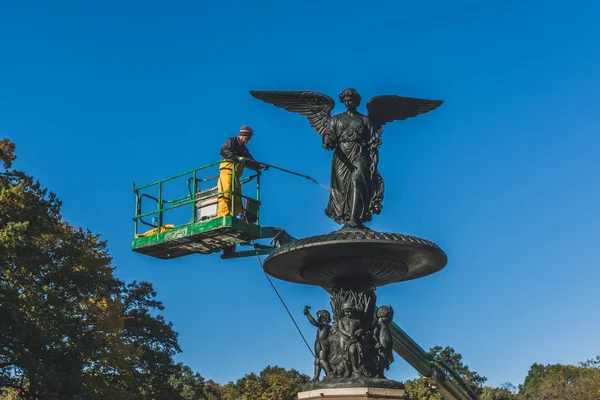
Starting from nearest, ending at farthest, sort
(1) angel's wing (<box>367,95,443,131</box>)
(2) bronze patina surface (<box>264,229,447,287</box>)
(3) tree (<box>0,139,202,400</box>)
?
(2) bronze patina surface (<box>264,229,447,287</box>)
(1) angel's wing (<box>367,95,443,131</box>)
(3) tree (<box>0,139,202,400</box>)

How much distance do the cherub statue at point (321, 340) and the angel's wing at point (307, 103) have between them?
2.97m

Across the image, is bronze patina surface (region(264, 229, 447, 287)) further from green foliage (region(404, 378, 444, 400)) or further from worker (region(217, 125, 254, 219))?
green foliage (region(404, 378, 444, 400))

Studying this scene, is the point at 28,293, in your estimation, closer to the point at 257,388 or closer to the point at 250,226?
the point at 250,226

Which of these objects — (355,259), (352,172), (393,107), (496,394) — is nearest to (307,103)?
(393,107)

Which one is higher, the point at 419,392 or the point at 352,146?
the point at 419,392

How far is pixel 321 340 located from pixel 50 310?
59.3 ft

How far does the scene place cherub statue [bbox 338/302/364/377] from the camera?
11.3m

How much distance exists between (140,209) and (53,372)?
38.5 ft

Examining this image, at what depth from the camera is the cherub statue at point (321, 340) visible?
1147 cm

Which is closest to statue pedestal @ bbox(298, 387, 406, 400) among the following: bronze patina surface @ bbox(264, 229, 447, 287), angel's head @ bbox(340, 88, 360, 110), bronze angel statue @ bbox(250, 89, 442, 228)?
bronze patina surface @ bbox(264, 229, 447, 287)

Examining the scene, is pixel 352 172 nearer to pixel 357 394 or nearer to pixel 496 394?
pixel 357 394

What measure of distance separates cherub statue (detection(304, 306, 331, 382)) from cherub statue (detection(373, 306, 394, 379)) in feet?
2.33

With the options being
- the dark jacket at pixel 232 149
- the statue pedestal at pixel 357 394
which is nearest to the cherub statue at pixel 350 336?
the statue pedestal at pixel 357 394

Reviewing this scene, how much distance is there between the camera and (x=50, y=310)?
2725 centimetres
